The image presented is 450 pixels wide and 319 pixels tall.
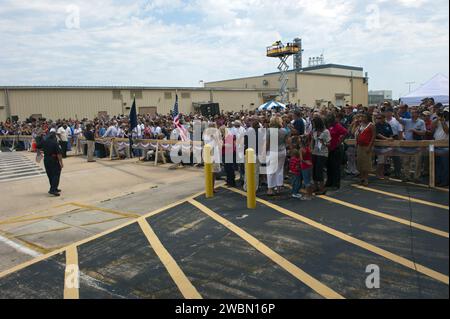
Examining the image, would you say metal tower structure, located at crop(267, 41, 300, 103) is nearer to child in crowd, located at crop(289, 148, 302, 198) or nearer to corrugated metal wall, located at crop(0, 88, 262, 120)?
corrugated metal wall, located at crop(0, 88, 262, 120)

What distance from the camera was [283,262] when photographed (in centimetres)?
526

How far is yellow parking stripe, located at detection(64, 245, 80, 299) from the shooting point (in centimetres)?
486

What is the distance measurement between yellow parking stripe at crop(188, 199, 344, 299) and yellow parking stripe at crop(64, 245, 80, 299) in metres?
2.51

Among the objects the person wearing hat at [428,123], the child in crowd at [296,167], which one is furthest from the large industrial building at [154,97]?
the person wearing hat at [428,123]

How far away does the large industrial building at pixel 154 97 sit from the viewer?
30.1 meters

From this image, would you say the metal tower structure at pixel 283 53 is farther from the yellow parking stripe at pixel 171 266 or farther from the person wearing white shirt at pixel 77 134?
the yellow parking stripe at pixel 171 266

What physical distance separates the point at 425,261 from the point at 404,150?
15.8ft

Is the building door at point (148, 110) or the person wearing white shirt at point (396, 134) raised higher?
the building door at point (148, 110)

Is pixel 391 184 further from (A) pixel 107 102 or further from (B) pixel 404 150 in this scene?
(A) pixel 107 102

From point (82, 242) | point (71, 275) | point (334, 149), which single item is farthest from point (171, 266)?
point (334, 149)

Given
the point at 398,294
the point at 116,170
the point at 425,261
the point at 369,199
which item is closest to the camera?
the point at 398,294

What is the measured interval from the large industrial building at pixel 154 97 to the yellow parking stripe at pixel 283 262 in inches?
511
